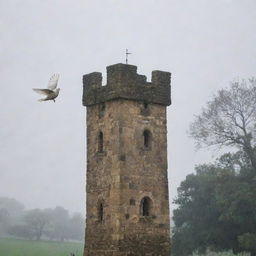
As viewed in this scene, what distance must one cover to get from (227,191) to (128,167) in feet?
70.6

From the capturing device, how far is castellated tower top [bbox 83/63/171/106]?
88.8ft

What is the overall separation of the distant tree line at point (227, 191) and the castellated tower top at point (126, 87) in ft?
56.9

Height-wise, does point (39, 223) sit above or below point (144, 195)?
above

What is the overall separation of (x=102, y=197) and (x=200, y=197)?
92.5 ft

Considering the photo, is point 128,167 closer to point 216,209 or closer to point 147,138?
point 147,138

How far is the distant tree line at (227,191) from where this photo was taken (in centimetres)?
4497

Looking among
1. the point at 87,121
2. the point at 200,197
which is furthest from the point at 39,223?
the point at 87,121

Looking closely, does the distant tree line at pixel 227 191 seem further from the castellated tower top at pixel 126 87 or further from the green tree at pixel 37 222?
the green tree at pixel 37 222

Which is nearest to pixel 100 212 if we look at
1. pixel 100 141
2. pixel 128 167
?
pixel 128 167

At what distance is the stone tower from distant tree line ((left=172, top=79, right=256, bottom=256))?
57.5 ft

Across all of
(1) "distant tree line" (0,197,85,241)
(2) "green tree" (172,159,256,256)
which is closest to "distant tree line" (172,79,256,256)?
(2) "green tree" (172,159,256,256)

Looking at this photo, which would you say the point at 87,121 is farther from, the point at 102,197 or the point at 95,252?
the point at 95,252

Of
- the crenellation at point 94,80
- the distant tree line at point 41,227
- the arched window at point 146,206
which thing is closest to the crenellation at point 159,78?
the crenellation at point 94,80

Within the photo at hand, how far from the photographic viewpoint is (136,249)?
85.6 feet
